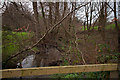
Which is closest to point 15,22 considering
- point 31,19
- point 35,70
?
point 31,19

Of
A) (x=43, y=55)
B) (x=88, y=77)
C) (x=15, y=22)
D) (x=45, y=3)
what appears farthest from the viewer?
(x=43, y=55)

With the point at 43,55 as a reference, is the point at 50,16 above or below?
above

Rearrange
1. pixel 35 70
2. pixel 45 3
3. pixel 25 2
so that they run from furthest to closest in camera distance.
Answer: pixel 45 3
pixel 25 2
pixel 35 70

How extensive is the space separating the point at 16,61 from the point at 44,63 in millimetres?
573

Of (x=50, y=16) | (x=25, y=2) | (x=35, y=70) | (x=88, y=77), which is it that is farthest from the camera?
(x=50, y=16)

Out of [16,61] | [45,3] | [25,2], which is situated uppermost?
[45,3]

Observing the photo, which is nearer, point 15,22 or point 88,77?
point 88,77

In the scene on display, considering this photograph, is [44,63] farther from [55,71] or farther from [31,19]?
[55,71]

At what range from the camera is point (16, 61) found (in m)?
1.44

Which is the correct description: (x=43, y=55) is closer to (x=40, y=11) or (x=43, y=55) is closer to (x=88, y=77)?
(x=40, y=11)

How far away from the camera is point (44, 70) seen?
74 cm

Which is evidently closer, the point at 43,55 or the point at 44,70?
the point at 44,70

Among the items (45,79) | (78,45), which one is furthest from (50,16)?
(45,79)

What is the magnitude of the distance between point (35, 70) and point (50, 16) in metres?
1.17
